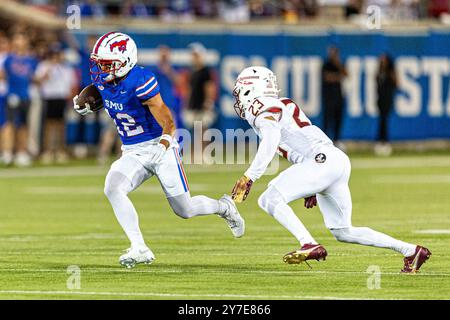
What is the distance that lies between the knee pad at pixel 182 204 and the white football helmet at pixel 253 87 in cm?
93

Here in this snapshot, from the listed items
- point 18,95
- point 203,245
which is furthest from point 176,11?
point 203,245

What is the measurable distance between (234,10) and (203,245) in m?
15.7

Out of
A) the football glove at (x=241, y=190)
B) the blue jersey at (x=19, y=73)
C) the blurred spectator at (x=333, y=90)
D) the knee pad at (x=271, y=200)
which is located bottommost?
the blurred spectator at (x=333, y=90)

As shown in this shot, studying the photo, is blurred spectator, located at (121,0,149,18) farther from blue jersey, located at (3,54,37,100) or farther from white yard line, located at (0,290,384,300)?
white yard line, located at (0,290,384,300)

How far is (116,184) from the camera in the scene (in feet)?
36.1

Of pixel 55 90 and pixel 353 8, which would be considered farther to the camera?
pixel 353 8

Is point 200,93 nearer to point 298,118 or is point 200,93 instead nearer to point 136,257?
point 298,118

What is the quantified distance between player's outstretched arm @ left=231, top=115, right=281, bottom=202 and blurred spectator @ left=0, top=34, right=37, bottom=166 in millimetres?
13461

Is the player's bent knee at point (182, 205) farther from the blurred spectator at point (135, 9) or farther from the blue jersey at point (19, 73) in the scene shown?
the blurred spectator at point (135, 9)

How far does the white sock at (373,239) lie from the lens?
34.1 feet

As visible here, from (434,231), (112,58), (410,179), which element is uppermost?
(112,58)

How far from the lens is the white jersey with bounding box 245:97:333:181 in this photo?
10602 millimetres

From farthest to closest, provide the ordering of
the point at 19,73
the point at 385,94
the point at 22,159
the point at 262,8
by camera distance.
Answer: the point at 262,8 → the point at 385,94 → the point at 22,159 → the point at 19,73

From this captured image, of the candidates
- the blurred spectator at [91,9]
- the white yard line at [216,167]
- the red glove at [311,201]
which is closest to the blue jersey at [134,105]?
the red glove at [311,201]
